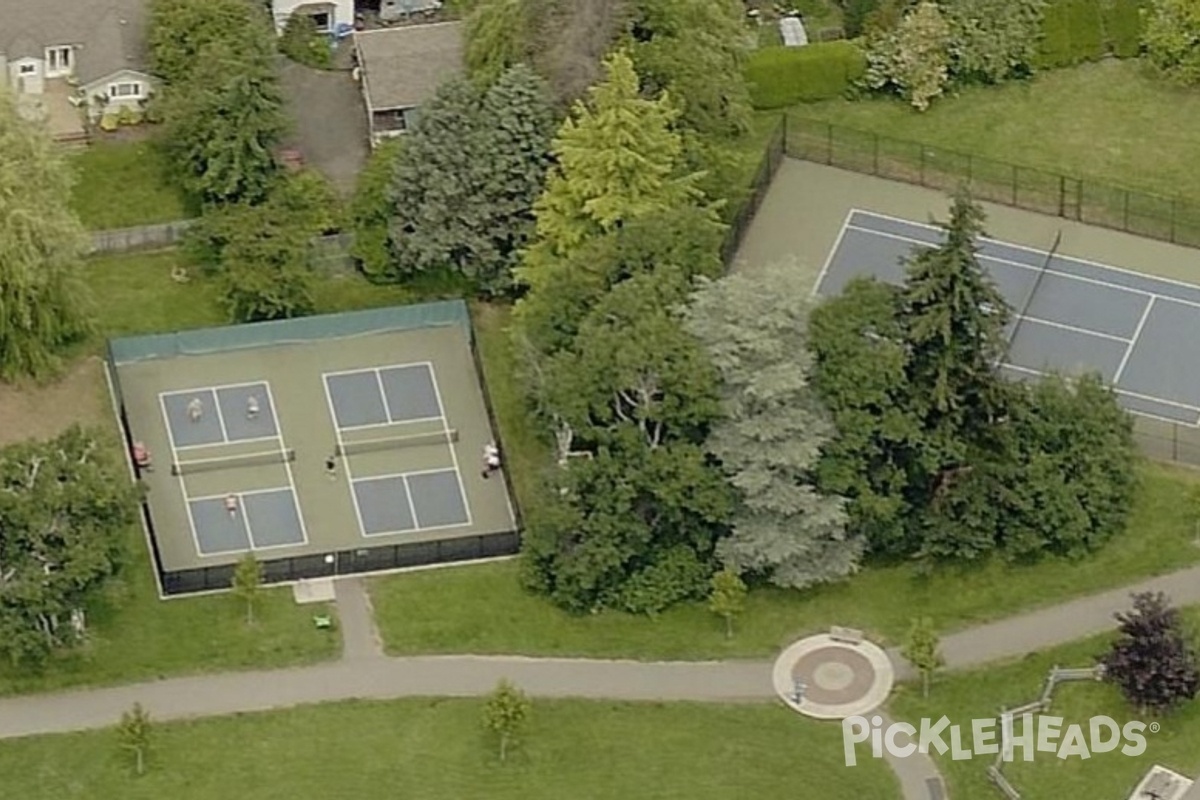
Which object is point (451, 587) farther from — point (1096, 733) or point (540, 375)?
point (1096, 733)

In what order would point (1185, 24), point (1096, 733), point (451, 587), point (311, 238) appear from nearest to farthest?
1. point (1096, 733)
2. point (451, 587)
3. point (311, 238)
4. point (1185, 24)

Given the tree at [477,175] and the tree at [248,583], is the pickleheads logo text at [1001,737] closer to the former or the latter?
the tree at [248,583]

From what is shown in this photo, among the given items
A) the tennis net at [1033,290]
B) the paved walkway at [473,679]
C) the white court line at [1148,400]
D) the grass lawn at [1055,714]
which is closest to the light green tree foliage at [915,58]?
the tennis net at [1033,290]

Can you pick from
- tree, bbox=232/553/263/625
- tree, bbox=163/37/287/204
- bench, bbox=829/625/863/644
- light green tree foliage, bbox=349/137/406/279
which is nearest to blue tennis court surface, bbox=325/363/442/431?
light green tree foliage, bbox=349/137/406/279

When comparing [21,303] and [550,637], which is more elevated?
[21,303]

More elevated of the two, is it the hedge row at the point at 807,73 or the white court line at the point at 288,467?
the hedge row at the point at 807,73

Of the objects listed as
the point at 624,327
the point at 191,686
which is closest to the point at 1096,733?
the point at 624,327

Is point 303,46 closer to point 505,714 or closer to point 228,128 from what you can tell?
point 228,128
